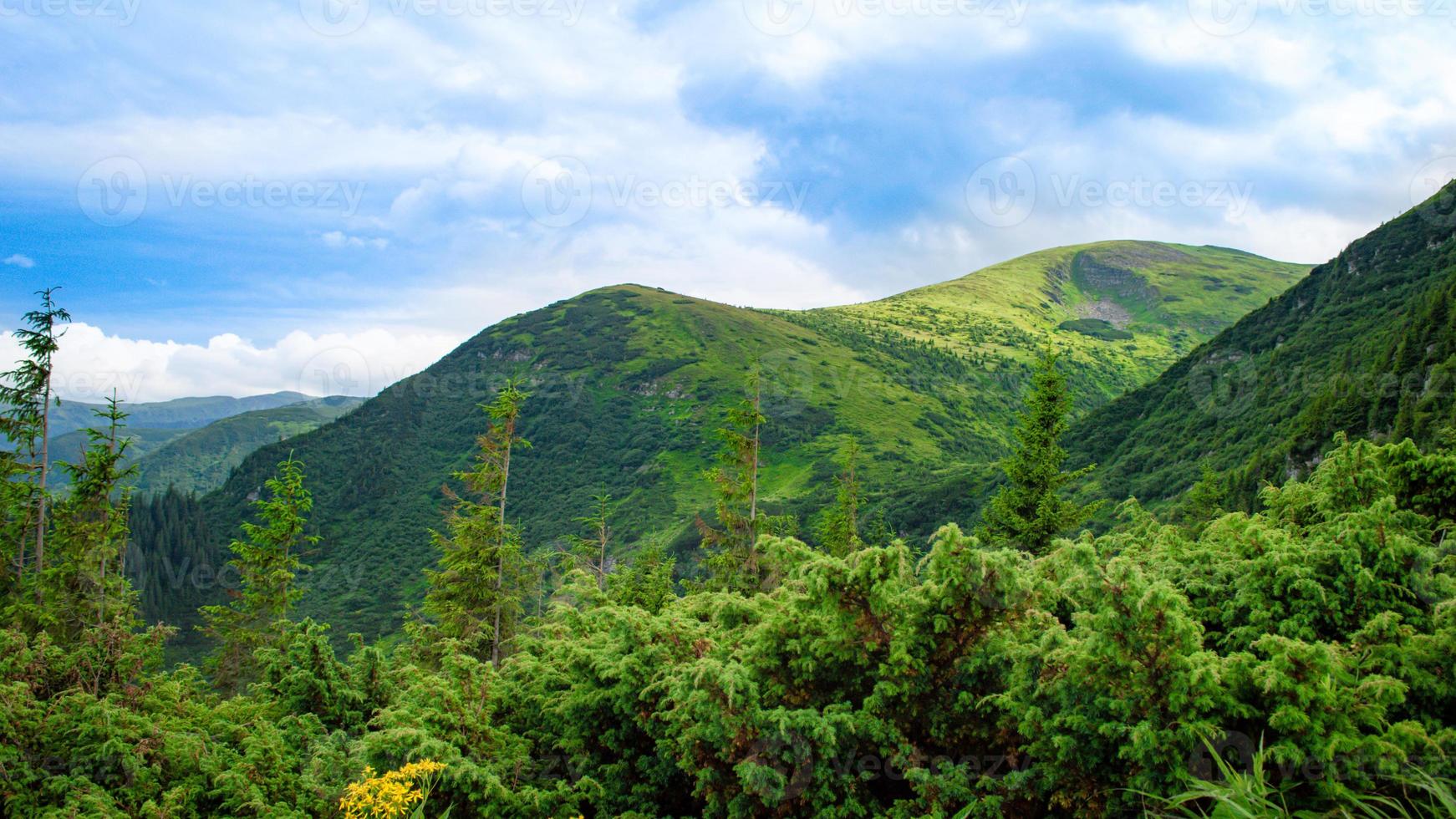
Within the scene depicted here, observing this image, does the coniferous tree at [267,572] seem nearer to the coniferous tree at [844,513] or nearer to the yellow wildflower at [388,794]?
the yellow wildflower at [388,794]

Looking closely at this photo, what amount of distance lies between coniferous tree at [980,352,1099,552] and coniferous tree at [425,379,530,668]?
15145 millimetres

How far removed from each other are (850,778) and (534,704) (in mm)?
4703

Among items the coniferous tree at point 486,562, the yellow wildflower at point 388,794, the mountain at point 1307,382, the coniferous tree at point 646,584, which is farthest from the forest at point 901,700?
the mountain at point 1307,382

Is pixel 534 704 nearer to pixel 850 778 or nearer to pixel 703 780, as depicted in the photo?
pixel 703 780

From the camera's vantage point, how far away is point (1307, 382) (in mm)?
72125

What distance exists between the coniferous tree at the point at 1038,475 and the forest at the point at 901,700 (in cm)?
1089

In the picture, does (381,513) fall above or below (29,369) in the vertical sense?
below

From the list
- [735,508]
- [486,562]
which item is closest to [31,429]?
[486,562]

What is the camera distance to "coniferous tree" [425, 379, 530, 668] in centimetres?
2270

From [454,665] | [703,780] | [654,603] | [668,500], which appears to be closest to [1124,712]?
[703,780]

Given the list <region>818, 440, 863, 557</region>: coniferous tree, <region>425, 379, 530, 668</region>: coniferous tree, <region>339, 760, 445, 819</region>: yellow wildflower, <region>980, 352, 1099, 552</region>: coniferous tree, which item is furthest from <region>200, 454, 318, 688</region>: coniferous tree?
<region>980, 352, 1099, 552</region>: coniferous tree

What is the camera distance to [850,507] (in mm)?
36906

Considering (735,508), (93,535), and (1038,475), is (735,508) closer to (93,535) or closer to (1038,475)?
(1038,475)

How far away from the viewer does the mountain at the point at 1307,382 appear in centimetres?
4653
